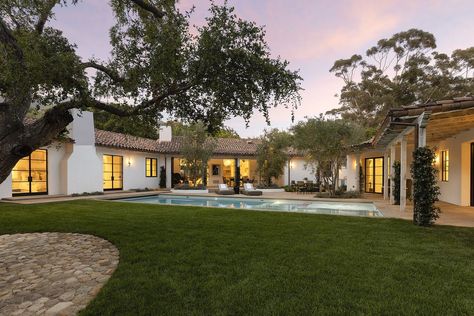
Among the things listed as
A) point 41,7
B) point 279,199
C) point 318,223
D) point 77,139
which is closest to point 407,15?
point 279,199

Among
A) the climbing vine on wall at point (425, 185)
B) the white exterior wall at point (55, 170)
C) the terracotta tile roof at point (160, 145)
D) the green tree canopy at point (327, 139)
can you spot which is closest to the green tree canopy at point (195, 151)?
the terracotta tile roof at point (160, 145)

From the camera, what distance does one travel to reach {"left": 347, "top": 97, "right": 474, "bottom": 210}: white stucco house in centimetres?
731

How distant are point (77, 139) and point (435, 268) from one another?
1814 centimetres

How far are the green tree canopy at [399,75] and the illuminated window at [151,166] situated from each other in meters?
20.3

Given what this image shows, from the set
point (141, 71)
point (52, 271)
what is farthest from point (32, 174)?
point (141, 71)

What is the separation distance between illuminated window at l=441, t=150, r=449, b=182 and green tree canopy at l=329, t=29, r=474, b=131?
15483 mm

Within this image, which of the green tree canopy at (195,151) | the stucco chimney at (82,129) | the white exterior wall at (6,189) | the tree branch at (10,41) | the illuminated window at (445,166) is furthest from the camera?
the green tree canopy at (195,151)

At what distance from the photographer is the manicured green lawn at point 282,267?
352 centimetres

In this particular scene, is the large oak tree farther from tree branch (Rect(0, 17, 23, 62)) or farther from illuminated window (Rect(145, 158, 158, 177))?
illuminated window (Rect(145, 158, 158, 177))

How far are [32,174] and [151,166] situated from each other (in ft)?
27.5

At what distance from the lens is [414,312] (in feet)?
10.9

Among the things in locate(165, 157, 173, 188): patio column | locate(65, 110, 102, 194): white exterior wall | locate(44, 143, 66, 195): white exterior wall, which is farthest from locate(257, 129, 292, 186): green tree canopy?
locate(44, 143, 66, 195): white exterior wall

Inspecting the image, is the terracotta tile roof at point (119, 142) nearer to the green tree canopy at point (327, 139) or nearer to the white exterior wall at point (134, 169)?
the white exterior wall at point (134, 169)

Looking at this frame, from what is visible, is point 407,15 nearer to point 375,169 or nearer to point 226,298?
point 375,169
